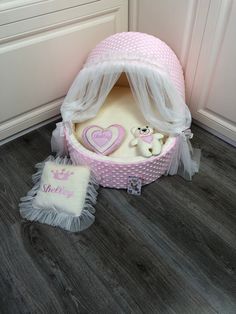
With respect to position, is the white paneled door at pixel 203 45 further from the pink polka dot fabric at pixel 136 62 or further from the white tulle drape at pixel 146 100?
the white tulle drape at pixel 146 100

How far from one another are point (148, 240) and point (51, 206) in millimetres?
447

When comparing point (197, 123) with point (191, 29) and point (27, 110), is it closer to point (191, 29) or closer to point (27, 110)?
point (191, 29)

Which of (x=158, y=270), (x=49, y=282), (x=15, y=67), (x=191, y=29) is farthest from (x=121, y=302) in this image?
(x=191, y=29)

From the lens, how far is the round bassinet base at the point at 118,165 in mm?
1186

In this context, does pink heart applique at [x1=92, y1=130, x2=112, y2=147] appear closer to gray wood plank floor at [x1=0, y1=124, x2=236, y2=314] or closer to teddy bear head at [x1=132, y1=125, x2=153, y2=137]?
teddy bear head at [x1=132, y1=125, x2=153, y2=137]

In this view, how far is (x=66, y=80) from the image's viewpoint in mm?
1564

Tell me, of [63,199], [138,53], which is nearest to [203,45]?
[138,53]

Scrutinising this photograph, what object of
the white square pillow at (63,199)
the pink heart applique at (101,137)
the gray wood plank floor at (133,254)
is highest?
the pink heart applique at (101,137)

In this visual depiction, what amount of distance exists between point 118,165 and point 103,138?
0.57 ft

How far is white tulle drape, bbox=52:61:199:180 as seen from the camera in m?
1.19

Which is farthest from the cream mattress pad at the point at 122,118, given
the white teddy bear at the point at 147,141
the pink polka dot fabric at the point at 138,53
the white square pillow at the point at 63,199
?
the pink polka dot fabric at the point at 138,53

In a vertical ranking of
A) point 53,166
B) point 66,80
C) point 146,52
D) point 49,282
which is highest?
point 146,52

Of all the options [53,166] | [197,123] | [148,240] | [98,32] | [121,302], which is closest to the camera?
[121,302]

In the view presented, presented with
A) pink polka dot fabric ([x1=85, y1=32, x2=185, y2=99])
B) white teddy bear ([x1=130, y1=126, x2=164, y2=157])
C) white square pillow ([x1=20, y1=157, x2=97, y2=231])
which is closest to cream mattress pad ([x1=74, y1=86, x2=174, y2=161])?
white teddy bear ([x1=130, y1=126, x2=164, y2=157])
